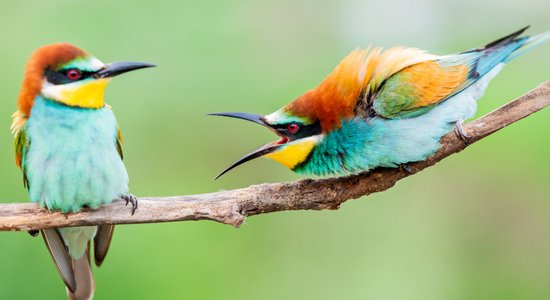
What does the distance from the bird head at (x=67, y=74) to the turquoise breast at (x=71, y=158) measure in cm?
6

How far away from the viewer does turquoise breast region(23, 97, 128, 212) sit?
3109 mm

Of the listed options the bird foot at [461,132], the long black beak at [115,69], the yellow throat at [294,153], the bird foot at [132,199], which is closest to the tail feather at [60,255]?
the bird foot at [132,199]

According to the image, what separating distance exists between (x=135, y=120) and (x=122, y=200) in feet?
6.67

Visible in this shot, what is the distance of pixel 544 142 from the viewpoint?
218 inches

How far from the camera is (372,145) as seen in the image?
125 inches

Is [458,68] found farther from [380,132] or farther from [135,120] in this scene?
[135,120]

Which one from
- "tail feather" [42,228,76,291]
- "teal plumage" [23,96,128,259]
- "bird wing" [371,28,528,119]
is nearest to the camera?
"teal plumage" [23,96,128,259]

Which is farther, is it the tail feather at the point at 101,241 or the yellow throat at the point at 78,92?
the tail feather at the point at 101,241

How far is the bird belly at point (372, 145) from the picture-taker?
3160 millimetres

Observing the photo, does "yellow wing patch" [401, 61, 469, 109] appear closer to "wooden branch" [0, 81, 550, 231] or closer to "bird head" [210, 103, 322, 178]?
"wooden branch" [0, 81, 550, 231]

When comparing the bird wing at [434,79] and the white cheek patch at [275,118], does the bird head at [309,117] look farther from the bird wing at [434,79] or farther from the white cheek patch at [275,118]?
the bird wing at [434,79]

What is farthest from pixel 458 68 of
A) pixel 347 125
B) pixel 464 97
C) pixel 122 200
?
pixel 122 200

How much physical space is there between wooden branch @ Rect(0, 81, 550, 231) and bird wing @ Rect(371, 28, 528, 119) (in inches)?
7.3

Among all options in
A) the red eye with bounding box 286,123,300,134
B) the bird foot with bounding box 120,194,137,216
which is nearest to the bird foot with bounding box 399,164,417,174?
the red eye with bounding box 286,123,300,134
